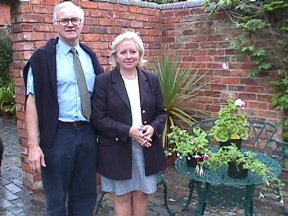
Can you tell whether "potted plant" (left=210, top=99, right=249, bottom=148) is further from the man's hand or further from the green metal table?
the man's hand

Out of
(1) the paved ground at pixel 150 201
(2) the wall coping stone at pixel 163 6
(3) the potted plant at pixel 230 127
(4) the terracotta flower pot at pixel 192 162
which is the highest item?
(2) the wall coping stone at pixel 163 6

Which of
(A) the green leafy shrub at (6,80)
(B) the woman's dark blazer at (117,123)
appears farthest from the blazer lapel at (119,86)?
(A) the green leafy shrub at (6,80)

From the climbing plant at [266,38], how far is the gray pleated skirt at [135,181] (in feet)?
6.53

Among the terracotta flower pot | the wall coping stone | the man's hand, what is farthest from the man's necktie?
the wall coping stone

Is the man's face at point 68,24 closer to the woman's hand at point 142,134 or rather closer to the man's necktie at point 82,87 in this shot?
the man's necktie at point 82,87

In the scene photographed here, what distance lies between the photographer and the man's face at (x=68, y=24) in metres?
2.09

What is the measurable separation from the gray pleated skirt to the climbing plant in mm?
1990

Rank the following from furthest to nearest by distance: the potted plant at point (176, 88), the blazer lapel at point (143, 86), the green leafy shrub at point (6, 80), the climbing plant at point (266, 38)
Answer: the green leafy shrub at point (6, 80)
the potted plant at point (176, 88)
the climbing plant at point (266, 38)
the blazer lapel at point (143, 86)

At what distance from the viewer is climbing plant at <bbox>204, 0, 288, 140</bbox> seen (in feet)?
11.6

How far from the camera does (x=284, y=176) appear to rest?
12.4 ft

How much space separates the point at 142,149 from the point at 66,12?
3.33ft

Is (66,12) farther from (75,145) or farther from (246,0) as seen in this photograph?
(246,0)

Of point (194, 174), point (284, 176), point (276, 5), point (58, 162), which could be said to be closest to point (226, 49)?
point (276, 5)

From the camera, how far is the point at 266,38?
12.0ft
